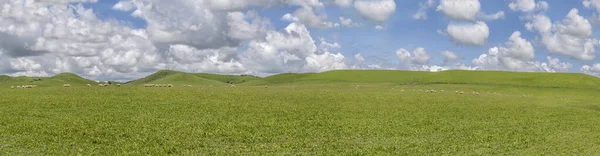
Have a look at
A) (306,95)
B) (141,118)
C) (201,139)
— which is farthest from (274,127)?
(306,95)

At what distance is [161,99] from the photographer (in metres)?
59.3

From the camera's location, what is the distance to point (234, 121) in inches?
1773

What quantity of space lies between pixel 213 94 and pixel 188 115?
22.6 m

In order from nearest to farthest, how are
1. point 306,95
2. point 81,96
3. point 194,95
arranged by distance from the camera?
point 81,96 → point 194,95 → point 306,95

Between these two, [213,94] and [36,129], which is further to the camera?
[213,94]

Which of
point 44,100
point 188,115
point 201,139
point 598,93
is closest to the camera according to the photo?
point 201,139

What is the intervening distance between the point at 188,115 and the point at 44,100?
698 inches

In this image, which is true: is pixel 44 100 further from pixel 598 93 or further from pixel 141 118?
pixel 598 93

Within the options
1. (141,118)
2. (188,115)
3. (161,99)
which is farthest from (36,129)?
(161,99)

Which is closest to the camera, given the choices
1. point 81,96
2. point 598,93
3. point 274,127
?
point 274,127

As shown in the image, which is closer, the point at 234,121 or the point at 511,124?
the point at 234,121

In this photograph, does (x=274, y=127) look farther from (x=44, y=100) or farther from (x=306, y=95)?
(x=306, y=95)

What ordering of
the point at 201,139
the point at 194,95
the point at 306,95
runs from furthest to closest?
the point at 306,95 → the point at 194,95 → the point at 201,139

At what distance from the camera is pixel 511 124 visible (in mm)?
50875
